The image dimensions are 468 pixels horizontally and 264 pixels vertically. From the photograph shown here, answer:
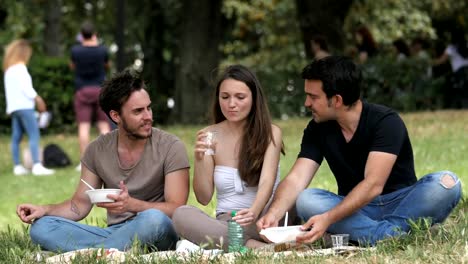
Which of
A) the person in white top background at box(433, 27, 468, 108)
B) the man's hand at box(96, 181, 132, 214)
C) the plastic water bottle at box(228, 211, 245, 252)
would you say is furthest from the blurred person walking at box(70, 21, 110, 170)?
the person in white top background at box(433, 27, 468, 108)

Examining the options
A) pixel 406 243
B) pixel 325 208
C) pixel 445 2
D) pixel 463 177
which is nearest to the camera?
pixel 406 243

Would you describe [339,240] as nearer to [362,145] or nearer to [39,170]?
[362,145]

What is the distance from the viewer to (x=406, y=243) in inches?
227

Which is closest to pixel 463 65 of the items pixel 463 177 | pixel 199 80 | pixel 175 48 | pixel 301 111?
pixel 301 111

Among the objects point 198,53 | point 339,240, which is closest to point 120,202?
point 339,240

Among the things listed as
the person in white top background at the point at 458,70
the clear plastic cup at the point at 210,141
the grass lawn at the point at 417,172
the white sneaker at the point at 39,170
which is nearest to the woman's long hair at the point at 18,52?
the white sneaker at the point at 39,170

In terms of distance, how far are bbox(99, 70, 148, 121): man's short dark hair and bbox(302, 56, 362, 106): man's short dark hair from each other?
1.09m

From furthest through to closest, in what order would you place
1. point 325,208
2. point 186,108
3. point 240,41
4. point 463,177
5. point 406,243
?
point 240,41 < point 186,108 < point 463,177 < point 325,208 < point 406,243

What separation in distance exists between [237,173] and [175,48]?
1884 cm

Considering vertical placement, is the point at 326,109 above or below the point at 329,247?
above

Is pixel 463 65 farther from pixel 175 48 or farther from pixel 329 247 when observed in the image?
pixel 329 247

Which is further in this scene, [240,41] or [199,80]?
[240,41]

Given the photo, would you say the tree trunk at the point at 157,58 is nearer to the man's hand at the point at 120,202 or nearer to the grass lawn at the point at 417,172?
the grass lawn at the point at 417,172

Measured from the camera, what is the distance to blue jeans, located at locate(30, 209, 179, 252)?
20.1ft
